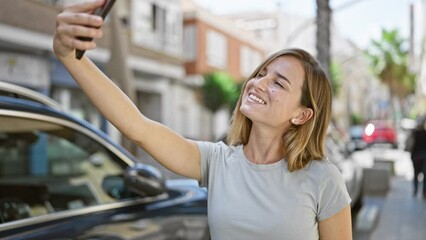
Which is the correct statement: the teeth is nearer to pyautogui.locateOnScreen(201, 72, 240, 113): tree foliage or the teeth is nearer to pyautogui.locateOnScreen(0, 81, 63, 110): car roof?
pyautogui.locateOnScreen(0, 81, 63, 110): car roof

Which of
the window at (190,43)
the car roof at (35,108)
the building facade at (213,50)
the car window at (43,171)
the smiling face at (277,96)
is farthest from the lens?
the building facade at (213,50)

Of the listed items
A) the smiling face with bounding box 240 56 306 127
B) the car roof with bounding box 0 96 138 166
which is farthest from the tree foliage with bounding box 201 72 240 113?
the smiling face with bounding box 240 56 306 127

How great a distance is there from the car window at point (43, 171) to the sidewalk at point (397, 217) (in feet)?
15.1

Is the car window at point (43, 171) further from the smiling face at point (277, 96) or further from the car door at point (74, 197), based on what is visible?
the smiling face at point (277, 96)

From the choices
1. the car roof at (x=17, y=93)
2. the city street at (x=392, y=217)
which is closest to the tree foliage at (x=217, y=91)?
the city street at (x=392, y=217)

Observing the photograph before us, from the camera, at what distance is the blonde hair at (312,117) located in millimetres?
1945

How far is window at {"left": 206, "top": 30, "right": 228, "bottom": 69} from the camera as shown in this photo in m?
34.9

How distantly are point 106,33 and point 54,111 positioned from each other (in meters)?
18.2

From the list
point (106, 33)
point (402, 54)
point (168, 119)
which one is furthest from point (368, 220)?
point (402, 54)

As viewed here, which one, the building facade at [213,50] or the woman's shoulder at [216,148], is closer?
the woman's shoulder at [216,148]

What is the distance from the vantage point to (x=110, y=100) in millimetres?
1889

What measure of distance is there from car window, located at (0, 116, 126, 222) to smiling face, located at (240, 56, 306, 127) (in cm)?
142

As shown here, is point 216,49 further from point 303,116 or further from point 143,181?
Answer: point 303,116

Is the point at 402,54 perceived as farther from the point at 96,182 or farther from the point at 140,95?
the point at 96,182
